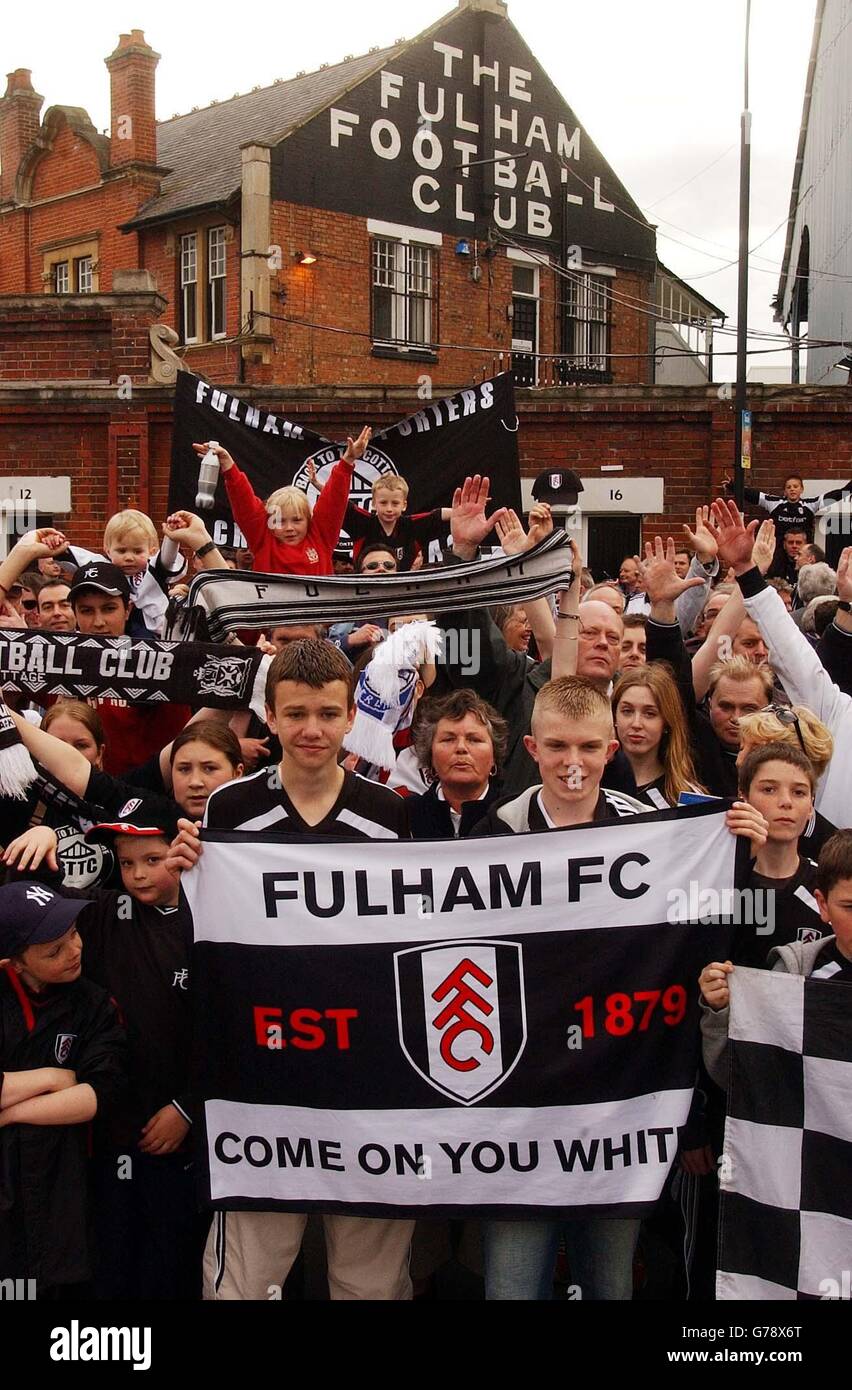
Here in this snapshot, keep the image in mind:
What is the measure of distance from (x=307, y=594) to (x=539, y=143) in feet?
80.8

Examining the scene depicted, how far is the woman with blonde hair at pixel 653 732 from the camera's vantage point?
14.4ft

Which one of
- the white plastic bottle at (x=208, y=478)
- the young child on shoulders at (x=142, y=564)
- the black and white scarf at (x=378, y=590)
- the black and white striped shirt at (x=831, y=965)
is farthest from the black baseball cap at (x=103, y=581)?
the black and white striped shirt at (x=831, y=965)

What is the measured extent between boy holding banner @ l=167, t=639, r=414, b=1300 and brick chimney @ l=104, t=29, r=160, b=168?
2523 centimetres

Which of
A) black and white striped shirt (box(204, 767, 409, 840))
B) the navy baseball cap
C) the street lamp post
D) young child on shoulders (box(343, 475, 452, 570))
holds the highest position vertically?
the street lamp post

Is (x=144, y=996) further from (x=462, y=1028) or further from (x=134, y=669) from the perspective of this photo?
(x=134, y=669)

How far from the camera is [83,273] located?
2752 cm

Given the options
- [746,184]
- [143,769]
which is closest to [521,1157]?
[143,769]

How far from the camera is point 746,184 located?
15211mm

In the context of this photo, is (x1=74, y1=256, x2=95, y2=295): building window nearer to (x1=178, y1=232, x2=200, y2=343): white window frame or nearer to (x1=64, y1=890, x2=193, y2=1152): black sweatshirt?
(x1=178, y1=232, x2=200, y2=343): white window frame

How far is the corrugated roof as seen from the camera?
939 inches

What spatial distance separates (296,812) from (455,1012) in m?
0.71

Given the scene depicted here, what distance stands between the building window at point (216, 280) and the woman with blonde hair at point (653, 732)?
20725 mm

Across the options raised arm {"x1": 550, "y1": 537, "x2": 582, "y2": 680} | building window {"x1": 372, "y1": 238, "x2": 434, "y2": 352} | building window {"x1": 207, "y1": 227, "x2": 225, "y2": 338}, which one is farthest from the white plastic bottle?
building window {"x1": 372, "y1": 238, "x2": 434, "y2": 352}
